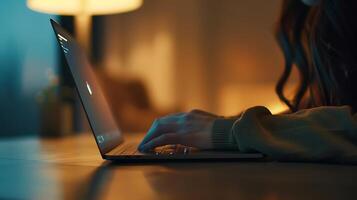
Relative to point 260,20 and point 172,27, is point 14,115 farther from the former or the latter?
point 260,20

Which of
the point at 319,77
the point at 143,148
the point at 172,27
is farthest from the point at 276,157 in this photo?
the point at 172,27

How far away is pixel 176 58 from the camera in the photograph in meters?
2.18

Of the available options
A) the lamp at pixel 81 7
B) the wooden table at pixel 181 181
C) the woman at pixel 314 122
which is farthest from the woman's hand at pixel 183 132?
the lamp at pixel 81 7

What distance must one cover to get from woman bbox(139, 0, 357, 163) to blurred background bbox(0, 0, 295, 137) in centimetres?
97

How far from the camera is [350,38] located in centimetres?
97

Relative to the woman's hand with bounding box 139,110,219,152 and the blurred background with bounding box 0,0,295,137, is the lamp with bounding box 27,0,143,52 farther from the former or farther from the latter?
the woman's hand with bounding box 139,110,219,152

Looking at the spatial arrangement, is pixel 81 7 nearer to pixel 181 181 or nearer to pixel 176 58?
pixel 176 58

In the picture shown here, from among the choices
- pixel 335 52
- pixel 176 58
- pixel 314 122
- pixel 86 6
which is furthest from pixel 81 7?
pixel 314 122

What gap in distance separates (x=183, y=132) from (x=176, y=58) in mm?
1434

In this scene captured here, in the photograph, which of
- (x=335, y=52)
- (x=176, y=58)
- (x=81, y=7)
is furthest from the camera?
(x=176, y=58)

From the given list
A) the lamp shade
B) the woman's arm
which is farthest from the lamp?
the woman's arm

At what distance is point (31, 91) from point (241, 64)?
928 millimetres

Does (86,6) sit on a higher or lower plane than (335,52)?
higher

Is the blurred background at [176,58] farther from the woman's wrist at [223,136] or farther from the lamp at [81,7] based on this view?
the woman's wrist at [223,136]
